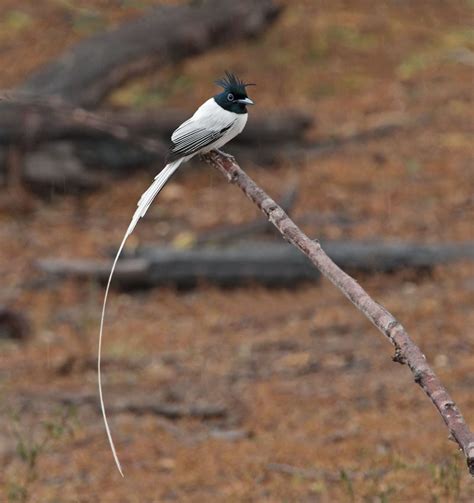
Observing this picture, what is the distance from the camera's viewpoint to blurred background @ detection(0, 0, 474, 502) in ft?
17.0

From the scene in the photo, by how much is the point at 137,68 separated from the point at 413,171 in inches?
110

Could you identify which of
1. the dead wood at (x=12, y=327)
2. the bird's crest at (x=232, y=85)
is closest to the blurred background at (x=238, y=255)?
the dead wood at (x=12, y=327)

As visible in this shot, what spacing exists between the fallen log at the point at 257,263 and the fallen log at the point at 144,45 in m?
2.53

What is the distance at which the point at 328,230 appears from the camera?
869cm

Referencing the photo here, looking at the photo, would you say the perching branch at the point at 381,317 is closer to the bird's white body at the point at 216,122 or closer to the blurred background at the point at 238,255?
the bird's white body at the point at 216,122

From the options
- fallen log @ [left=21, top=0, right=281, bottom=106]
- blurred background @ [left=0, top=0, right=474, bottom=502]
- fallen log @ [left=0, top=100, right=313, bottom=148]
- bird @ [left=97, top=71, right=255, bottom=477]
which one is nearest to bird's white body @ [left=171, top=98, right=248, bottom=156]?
bird @ [left=97, top=71, right=255, bottom=477]

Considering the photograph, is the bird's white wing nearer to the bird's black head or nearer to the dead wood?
the bird's black head

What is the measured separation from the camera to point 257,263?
25.3ft

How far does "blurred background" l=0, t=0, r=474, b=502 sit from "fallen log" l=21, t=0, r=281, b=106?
0.03m

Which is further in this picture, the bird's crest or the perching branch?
the bird's crest

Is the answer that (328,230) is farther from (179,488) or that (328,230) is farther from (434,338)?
(179,488)

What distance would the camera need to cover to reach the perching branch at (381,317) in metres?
2.11

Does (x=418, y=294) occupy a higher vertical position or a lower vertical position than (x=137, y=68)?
lower

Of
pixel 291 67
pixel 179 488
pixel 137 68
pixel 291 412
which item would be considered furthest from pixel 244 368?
pixel 291 67
